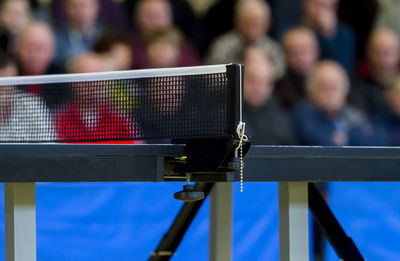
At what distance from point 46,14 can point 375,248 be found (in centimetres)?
308

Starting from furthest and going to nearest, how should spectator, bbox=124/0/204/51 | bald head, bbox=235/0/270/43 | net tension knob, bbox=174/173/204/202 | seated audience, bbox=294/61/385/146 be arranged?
bald head, bbox=235/0/270/43 → spectator, bbox=124/0/204/51 → seated audience, bbox=294/61/385/146 → net tension knob, bbox=174/173/204/202

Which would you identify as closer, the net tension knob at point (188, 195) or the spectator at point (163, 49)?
the net tension knob at point (188, 195)

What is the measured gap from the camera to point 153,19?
6.41 meters

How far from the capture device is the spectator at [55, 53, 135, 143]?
2928 mm

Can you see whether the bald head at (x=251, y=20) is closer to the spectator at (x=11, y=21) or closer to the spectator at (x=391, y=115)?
the spectator at (x=391, y=115)

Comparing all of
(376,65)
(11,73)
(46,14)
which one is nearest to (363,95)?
(376,65)

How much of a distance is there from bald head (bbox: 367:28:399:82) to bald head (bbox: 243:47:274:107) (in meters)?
1.44

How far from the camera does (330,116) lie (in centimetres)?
659

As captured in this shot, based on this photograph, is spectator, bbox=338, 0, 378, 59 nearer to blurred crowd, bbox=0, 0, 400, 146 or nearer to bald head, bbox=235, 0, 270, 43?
blurred crowd, bbox=0, 0, 400, 146

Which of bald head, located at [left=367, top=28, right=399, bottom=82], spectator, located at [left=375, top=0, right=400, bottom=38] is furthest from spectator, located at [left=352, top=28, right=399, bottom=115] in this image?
spectator, located at [left=375, top=0, right=400, bottom=38]

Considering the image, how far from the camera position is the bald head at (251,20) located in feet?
22.0

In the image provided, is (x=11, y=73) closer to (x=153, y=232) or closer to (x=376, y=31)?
(x=153, y=232)

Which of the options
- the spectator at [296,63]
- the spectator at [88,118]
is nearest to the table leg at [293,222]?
the spectator at [88,118]

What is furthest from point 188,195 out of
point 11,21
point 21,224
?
point 11,21
